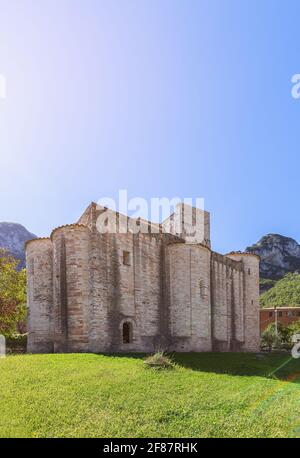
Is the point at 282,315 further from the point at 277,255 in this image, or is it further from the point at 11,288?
the point at 11,288

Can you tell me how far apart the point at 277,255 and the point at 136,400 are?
97132 millimetres

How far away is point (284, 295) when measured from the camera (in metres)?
79.4

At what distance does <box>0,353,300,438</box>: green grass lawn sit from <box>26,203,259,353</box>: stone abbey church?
4046 mm

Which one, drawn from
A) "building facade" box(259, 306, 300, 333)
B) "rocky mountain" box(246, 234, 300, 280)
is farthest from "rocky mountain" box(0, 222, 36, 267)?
"building facade" box(259, 306, 300, 333)

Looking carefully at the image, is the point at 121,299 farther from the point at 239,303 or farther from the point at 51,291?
the point at 239,303

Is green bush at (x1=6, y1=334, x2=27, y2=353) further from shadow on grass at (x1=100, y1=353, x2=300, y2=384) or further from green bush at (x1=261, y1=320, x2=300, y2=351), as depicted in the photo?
green bush at (x1=261, y1=320, x2=300, y2=351)

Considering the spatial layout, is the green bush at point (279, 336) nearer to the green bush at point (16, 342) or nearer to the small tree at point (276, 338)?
the small tree at point (276, 338)

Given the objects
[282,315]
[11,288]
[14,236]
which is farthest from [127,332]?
[14,236]

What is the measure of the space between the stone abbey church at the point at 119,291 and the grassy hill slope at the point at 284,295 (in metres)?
50.6

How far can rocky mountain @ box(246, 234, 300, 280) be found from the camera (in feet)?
329

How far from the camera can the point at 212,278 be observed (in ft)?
97.2

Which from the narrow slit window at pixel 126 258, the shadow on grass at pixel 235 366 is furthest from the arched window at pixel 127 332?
the narrow slit window at pixel 126 258
